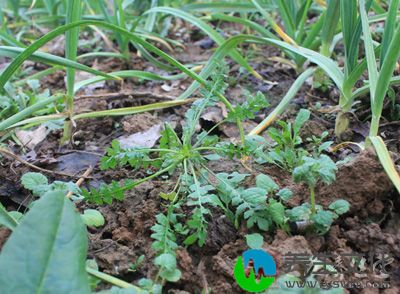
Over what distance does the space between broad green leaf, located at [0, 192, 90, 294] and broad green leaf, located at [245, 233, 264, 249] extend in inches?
13.7

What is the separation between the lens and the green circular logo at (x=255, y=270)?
3.11 ft

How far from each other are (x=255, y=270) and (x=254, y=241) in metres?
0.08

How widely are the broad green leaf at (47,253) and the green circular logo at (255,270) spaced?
1.03 feet

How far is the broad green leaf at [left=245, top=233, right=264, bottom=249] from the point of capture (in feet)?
3.33

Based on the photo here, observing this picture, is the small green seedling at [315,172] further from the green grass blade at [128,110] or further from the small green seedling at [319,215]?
the green grass blade at [128,110]

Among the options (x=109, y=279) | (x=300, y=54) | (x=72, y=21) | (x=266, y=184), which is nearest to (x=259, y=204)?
(x=266, y=184)

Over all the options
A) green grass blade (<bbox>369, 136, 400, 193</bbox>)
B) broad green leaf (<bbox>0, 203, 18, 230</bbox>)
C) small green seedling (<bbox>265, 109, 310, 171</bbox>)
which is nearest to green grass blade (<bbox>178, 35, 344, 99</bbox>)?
small green seedling (<bbox>265, 109, 310, 171</bbox>)

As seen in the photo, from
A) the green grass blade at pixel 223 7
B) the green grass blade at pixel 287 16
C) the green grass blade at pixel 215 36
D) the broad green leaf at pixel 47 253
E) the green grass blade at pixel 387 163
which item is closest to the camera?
the broad green leaf at pixel 47 253

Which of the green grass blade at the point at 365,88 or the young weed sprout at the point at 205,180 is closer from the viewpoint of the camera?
the young weed sprout at the point at 205,180

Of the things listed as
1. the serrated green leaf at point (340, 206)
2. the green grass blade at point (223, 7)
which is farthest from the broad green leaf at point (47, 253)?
the green grass blade at point (223, 7)

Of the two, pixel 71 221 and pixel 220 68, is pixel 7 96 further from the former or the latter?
pixel 71 221

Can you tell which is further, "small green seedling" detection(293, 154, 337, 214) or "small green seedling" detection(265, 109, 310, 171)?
"small green seedling" detection(265, 109, 310, 171)

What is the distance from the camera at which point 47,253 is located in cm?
84

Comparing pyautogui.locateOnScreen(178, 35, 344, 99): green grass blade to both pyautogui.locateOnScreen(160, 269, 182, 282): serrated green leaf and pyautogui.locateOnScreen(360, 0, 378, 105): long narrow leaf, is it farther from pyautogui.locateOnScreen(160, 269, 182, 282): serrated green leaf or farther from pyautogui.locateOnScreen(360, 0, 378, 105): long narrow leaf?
pyautogui.locateOnScreen(160, 269, 182, 282): serrated green leaf
